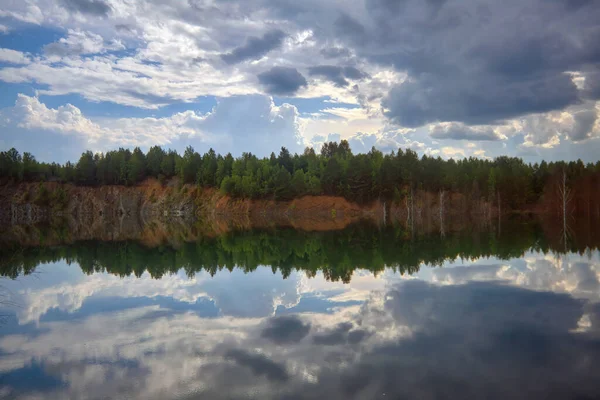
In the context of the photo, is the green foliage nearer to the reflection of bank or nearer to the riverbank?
the riverbank

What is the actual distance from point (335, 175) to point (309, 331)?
102734mm

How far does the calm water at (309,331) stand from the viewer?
30.4ft

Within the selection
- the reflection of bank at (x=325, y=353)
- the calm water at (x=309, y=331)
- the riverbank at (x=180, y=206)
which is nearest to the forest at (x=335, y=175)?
the riverbank at (x=180, y=206)

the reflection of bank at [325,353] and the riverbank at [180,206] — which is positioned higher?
the riverbank at [180,206]

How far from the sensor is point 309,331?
13.1 meters

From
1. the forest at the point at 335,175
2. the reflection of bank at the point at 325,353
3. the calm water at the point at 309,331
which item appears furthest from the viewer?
the forest at the point at 335,175

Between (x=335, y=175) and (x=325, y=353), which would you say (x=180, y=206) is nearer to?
(x=335, y=175)

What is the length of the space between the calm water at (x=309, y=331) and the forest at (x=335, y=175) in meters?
84.6

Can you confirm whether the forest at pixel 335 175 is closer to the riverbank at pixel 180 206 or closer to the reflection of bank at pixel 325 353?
the riverbank at pixel 180 206

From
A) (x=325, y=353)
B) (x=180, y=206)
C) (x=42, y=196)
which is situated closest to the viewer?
(x=325, y=353)

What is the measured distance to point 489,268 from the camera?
79.1 ft

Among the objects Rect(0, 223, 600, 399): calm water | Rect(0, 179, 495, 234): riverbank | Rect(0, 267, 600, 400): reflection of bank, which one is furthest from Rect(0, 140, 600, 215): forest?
Rect(0, 267, 600, 400): reflection of bank

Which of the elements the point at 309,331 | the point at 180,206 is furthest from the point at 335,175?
the point at 309,331

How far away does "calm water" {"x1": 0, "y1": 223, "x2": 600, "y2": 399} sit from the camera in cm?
927
